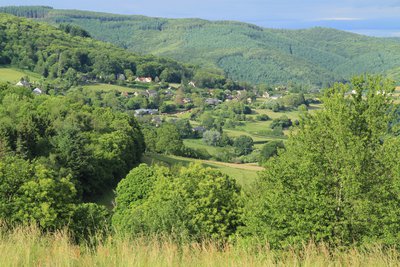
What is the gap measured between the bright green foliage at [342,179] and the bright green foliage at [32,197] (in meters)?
12.0

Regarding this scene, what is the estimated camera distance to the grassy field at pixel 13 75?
12150 centimetres

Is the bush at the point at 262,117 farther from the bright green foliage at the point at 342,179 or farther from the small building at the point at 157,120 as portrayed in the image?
the bright green foliage at the point at 342,179

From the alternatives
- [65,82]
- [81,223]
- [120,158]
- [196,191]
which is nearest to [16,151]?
[120,158]

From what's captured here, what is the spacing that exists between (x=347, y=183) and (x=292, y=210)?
2258 mm

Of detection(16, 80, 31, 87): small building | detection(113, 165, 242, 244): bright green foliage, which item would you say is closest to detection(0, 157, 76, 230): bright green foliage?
detection(113, 165, 242, 244): bright green foliage

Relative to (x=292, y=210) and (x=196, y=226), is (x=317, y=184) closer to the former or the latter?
(x=292, y=210)

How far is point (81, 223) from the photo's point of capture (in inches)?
1044

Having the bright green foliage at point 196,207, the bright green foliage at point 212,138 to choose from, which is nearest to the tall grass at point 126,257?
the bright green foliage at point 196,207

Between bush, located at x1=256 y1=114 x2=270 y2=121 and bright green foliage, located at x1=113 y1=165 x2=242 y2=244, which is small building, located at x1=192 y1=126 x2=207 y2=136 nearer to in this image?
bush, located at x1=256 y1=114 x2=270 y2=121

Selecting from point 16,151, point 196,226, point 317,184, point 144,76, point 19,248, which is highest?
point 19,248

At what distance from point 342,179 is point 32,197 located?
17020mm

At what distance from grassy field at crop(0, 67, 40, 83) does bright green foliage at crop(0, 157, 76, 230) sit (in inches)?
3932

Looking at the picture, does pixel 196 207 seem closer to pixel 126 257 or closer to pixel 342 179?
pixel 342 179

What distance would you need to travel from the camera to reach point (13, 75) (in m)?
128
